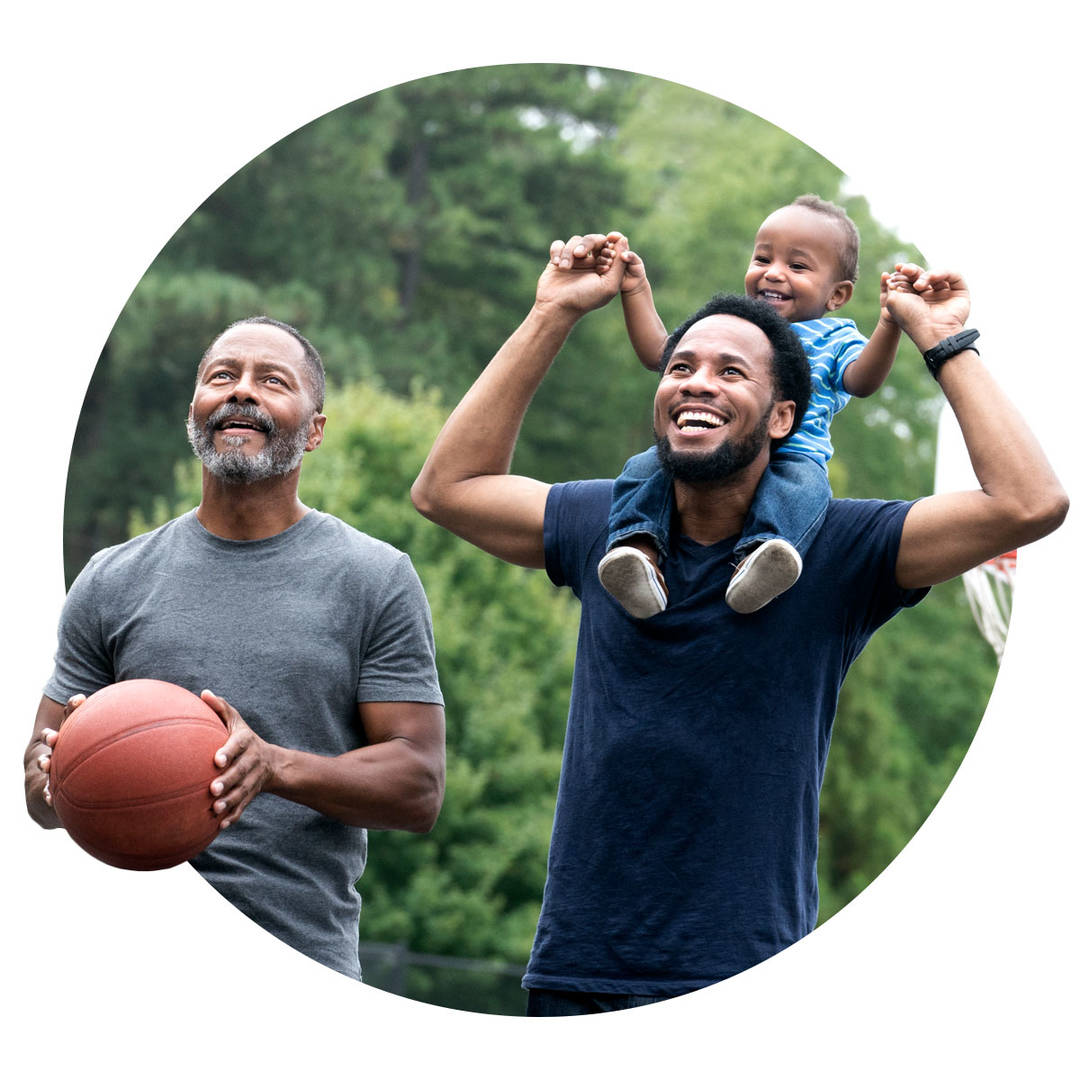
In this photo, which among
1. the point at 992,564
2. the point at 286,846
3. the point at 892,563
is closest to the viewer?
the point at 892,563

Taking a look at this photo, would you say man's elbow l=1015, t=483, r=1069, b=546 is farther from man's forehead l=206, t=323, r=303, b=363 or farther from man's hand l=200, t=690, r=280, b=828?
man's forehead l=206, t=323, r=303, b=363

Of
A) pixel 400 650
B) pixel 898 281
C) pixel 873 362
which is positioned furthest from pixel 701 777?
pixel 898 281

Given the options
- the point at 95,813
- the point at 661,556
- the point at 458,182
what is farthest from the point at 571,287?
the point at 458,182

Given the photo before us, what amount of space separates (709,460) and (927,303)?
959 millimetres

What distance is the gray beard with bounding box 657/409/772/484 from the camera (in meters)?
5.26

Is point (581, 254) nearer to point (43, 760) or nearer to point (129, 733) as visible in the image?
point (129, 733)

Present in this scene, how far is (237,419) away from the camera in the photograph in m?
5.93

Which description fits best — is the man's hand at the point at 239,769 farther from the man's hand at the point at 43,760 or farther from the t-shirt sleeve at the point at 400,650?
the man's hand at the point at 43,760

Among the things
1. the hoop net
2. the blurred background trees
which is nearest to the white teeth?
the hoop net

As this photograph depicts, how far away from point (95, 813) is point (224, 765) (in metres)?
0.48

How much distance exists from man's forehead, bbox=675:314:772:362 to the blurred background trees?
1321 cm

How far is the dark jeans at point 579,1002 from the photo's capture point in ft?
16.8

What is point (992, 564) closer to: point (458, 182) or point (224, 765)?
point (224, 765)

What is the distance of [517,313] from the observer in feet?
97.6
